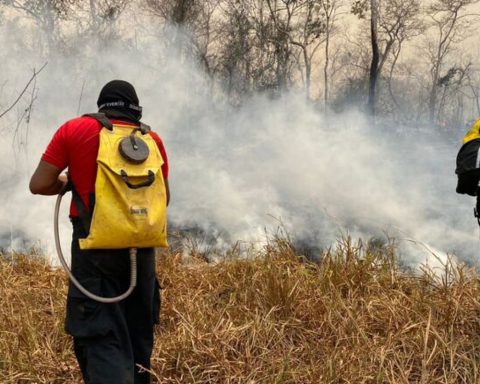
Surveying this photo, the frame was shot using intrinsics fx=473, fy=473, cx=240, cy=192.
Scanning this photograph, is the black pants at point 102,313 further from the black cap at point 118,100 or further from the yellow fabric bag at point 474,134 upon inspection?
the yellow fabric bag at point 474,134

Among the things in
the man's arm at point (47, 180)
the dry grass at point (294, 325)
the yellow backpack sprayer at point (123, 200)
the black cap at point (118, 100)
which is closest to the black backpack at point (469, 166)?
the dry grass at point (294, 325)

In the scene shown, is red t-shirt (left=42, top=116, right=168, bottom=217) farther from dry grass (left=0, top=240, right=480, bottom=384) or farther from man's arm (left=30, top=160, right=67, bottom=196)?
dry grass (left=0, top=240, right=480, bottom=384)

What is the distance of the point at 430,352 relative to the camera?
2873 millimetres

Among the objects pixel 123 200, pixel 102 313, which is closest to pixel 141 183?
pixel 123 200

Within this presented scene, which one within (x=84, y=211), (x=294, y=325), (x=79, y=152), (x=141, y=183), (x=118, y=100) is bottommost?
(x=294, y=325)

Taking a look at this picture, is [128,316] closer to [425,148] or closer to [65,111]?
[65,111]

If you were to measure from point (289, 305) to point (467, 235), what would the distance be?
458 cm

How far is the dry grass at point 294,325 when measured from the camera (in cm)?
275

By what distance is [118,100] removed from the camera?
2191 millimetres

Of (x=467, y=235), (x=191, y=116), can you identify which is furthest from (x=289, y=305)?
(x=191, y=116)

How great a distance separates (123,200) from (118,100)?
0.50 m

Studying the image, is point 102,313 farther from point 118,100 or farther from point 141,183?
point 118,100

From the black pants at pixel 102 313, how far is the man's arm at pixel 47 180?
0.58ft

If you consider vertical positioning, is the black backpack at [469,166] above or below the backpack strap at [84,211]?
above
